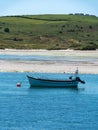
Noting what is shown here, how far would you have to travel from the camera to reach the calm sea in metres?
48.1

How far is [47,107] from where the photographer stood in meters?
56.3

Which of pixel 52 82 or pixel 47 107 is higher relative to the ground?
pixel 47 107

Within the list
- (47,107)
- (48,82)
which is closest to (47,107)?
(47,107)

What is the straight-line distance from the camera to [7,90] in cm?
6812

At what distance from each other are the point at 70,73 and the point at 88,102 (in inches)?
Answer: 1034

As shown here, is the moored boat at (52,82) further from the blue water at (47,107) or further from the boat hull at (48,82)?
the blue water at (47,107)

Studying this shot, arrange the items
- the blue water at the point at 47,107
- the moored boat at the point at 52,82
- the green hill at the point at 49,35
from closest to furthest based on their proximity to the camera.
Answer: the blue water at the point at 47,107 < the moored boat at the point at 52,82 < the green hill at the point at 49,35

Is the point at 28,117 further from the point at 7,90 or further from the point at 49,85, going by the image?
the point at 49,85

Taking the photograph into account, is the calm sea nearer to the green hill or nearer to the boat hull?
the boat hull

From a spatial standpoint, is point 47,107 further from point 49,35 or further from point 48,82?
point 49,35

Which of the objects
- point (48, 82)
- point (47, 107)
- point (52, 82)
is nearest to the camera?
point (47, 107)

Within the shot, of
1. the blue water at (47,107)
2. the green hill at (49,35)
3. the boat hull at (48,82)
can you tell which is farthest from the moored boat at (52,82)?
the green hill at (49,35)

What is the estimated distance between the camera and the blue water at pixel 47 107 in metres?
48.1

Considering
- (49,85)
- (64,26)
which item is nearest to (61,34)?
(64,26)
